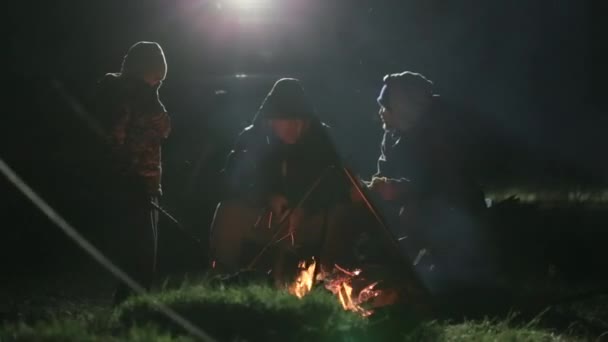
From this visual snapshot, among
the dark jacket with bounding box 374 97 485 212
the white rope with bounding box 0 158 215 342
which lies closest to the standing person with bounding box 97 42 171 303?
the white rope with bounding box 0 158 215 342

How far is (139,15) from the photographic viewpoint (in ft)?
67.9

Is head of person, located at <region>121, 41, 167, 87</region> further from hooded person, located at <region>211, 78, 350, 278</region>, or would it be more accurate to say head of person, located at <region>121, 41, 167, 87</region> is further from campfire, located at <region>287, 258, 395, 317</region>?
campfire, located at <region>287, 258, 395, 317</region>

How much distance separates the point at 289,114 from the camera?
711cm

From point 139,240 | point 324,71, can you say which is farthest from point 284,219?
point 324,71

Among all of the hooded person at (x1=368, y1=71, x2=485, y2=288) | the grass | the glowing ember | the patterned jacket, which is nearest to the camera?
the grass

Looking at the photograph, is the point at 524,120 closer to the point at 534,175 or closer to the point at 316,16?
the point at 534,175

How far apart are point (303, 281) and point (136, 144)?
1.92m

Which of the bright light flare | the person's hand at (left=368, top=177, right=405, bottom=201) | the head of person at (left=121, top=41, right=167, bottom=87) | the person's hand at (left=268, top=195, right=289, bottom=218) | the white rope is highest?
the bright light flare

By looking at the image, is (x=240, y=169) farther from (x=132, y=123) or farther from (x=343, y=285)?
(x=343, y=285)

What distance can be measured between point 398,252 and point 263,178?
46.1 inches

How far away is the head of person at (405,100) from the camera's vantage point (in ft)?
27.4

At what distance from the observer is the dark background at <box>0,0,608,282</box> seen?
1242 centimetres

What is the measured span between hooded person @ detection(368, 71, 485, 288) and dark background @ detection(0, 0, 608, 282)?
132 inches

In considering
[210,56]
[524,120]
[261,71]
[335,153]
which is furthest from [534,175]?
[335,153]
